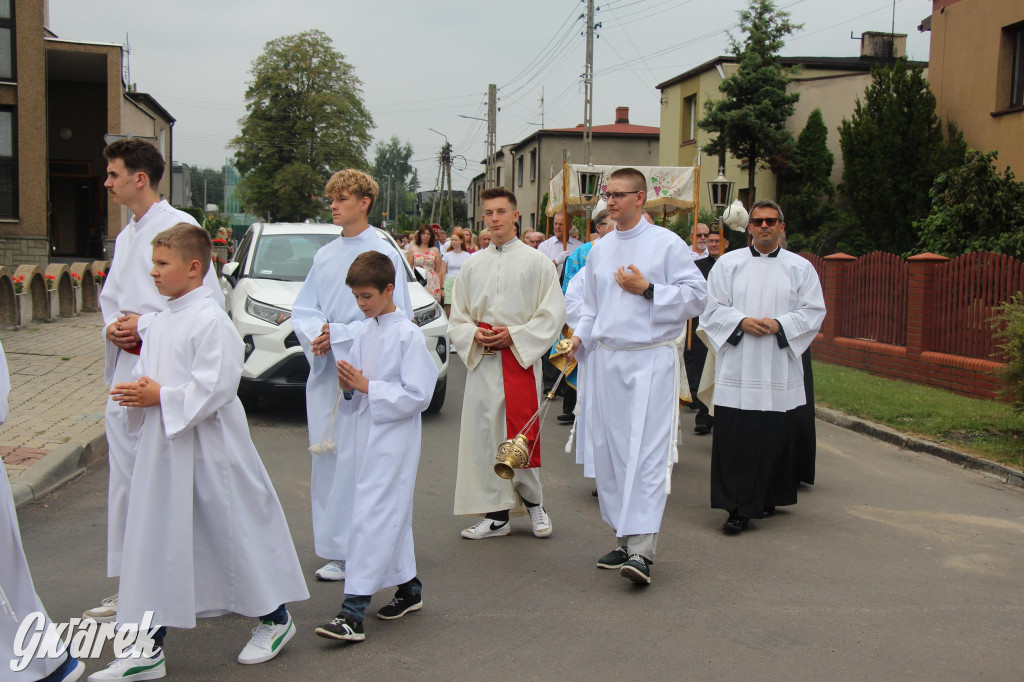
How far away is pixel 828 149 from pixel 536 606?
86.7 feet

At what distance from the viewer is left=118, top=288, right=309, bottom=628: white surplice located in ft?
12.4

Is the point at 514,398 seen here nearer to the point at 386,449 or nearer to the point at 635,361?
the point at 635,361

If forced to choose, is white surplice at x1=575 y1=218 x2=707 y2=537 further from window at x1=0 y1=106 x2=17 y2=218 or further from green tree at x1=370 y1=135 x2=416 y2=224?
green tree at x1=370 y1=135 x2=416 y2=224

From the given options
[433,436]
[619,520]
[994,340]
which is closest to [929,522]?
[619,520]

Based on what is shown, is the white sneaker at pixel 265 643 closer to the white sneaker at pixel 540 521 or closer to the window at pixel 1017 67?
the white sneaker at pixel 540 521

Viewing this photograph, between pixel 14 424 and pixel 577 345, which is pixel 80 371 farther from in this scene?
pixel 577 345

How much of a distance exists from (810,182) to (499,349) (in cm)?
2417

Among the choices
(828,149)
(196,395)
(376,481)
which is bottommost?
(376,481)

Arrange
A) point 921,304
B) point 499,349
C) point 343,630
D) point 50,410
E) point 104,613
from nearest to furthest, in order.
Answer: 1. point 343,630
2. point 104,613
3. point 499,349
4. point 50,410
5. point 921,304

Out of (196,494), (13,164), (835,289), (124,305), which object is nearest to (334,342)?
(124,305)

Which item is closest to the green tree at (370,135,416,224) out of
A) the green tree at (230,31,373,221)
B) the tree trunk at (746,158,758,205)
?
the green tree at (230,31,373,221)

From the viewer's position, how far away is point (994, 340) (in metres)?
11.6

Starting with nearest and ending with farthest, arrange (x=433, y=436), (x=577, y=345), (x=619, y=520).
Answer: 1. (x=619, y=520)
2. (x=577, y=345)
3. (x=433, y=436)

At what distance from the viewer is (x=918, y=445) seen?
9.30 m
